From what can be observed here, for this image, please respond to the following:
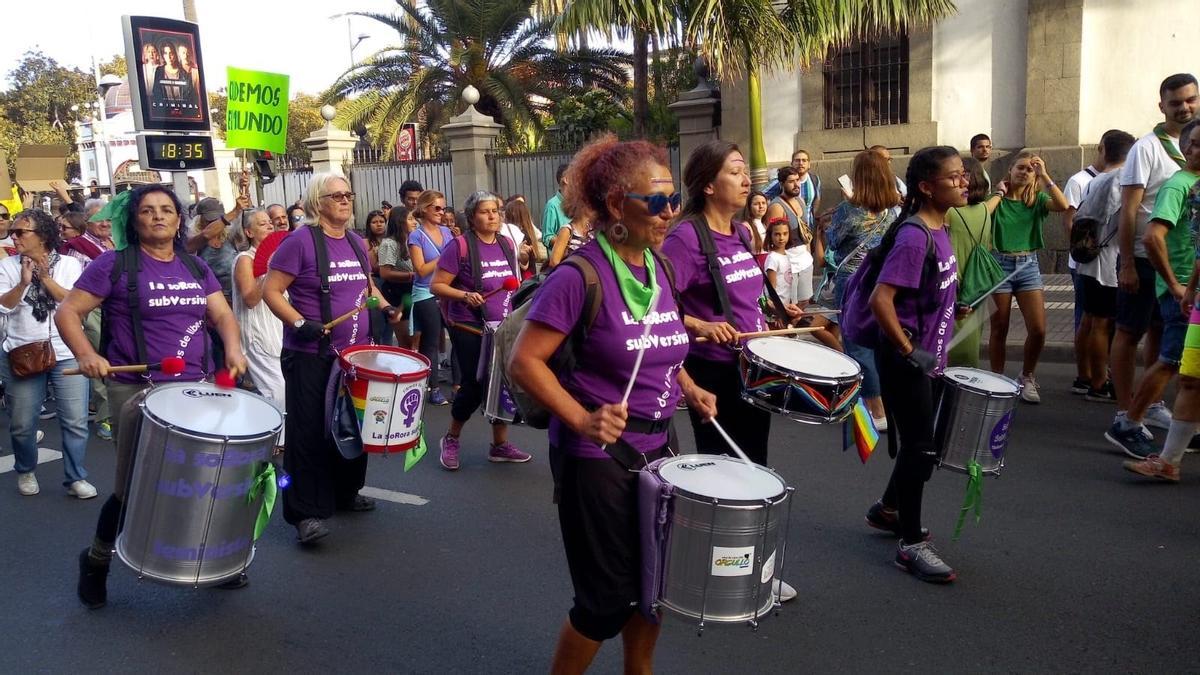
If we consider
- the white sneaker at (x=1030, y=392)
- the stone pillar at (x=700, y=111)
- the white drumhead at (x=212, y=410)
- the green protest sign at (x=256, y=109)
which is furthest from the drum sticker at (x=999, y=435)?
the stone pillar at (x=700, y=111)

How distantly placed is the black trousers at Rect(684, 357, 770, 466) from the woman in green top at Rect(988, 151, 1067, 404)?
3.87 metres

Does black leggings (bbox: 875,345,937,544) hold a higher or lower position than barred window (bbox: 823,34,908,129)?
lower

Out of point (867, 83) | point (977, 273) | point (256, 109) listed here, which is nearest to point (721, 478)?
point (977, 273)

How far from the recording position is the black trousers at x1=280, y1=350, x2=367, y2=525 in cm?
516

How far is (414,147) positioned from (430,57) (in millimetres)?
2524

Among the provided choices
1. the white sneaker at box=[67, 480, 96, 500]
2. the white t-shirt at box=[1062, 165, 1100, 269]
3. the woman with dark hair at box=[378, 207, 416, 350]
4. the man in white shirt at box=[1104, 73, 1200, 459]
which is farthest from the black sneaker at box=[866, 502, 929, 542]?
the woman with dark hair at box=[378, 207, 416, 350]

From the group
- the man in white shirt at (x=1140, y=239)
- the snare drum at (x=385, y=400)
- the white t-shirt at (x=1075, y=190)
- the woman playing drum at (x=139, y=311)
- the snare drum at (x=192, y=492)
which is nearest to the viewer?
the snare drum at (x=192, y=492)

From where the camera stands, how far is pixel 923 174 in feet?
13.9

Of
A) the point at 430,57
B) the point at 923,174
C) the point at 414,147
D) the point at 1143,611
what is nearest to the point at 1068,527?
the point at 1143,611

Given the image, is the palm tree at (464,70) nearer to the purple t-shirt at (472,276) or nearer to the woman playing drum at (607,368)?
the purple t-shirt at (472,276)

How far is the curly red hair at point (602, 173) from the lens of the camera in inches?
115

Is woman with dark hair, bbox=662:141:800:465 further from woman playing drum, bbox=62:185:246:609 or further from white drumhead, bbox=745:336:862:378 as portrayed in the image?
woman playing drum, bbox=62:185:246:609

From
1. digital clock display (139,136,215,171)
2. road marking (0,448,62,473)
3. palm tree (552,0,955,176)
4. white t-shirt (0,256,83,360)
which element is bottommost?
road marking (0,448,62,473)

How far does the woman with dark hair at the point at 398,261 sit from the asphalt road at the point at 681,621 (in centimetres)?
373
